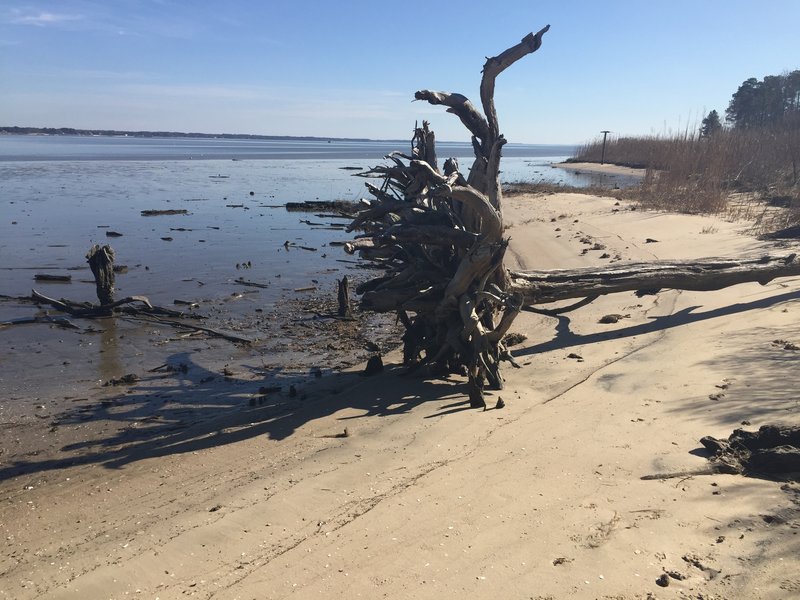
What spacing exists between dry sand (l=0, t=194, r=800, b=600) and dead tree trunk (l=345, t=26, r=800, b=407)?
47 centimetres

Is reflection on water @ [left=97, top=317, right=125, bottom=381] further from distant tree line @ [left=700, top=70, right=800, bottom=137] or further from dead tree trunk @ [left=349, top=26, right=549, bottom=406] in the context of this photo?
distant tree line @ [left=700, top=70, right=800, bottom=137]

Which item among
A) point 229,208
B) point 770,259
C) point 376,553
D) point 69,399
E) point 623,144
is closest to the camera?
point 376,553

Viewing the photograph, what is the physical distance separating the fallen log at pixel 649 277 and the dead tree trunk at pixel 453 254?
0.11 feet

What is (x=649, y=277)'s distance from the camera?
29.8 feet

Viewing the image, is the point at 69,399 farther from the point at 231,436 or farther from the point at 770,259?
the point at 770,259

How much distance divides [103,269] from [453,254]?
21.8 ft

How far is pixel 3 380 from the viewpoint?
8.23 metres

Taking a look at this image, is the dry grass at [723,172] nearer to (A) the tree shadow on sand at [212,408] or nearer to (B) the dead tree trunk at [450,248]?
(B) the dead tree trunk at [450,248]

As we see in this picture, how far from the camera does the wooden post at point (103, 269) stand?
424 inches

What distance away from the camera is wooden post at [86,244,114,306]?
10781 millimetres

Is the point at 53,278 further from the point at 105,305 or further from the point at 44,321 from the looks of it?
the point at 105,305

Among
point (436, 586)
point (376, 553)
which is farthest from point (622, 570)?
point (376, 553)

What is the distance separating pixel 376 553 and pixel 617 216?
17049 mm


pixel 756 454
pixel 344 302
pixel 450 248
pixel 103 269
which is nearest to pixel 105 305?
pixel 103 269
